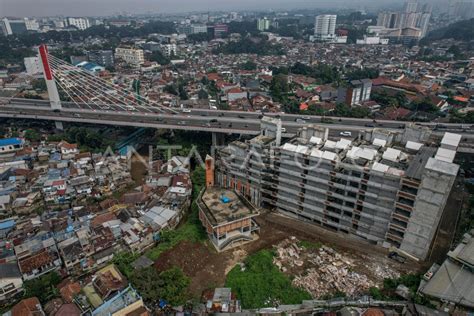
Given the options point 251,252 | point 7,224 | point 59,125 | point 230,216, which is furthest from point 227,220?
point 59,125

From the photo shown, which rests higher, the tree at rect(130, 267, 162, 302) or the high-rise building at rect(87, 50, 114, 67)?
the high-rise building at rect(87, 50, 114, 67)

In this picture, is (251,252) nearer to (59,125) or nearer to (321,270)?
(321,270)

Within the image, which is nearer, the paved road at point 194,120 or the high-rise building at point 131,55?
the paved road at point 194,120

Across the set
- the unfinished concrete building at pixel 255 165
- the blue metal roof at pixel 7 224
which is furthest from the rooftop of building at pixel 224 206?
the blue metal roof at pixel 7 224

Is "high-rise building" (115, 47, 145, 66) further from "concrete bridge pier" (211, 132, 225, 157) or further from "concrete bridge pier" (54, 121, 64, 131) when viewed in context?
"concrete bridge pier" (211, 132, 225, 157)

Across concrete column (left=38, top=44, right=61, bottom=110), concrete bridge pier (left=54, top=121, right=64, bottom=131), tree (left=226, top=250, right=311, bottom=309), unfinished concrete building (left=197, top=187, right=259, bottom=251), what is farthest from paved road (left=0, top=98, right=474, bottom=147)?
tree (left=226, top=250, right=311, bottom=309)

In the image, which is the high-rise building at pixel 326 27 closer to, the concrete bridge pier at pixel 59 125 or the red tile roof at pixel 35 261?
the concrete bridge pier at pixel 59 125
